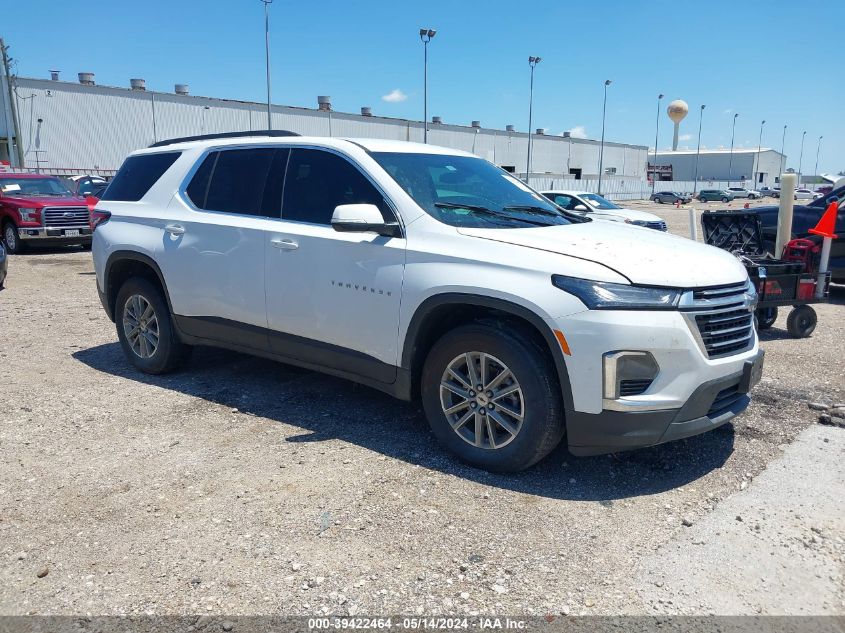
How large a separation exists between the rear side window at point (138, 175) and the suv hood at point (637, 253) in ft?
10.5

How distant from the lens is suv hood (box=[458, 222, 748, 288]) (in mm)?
3605

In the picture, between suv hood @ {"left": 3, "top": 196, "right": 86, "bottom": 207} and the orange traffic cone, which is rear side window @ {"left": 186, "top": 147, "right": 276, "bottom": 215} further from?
suv hood @ {"left": 3, "top": 196, "right": 86, "bottom": 207}

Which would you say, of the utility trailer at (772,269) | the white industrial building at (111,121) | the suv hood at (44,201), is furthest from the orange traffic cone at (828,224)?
the white industrial building at (111,121)

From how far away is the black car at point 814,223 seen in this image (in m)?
9.77

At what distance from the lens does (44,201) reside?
16.2m

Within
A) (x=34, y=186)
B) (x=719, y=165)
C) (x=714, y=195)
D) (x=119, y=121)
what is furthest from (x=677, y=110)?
(x=34, y=186)

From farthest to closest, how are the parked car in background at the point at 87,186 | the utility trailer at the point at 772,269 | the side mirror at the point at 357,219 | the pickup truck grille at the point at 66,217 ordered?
the parked car in background at the point at 87,186
the pickup truck grille at the point at 66,217
the utility trailer at the point at 772,269
the side mirror at the point at 357,219

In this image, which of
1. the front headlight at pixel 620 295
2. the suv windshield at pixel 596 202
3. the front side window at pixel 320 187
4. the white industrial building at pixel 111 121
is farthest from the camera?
the white industrial building at pixel 111 121

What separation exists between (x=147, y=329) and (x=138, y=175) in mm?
1388

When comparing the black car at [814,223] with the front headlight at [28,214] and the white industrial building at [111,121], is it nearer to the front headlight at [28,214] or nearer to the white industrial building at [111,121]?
the front headlight at [28,214]

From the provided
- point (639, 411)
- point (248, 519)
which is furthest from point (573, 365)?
point (248, 519)

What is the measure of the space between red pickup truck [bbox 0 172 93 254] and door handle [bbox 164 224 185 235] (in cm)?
1176

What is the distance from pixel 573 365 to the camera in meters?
3.55

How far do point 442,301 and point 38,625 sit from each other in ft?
8.02
